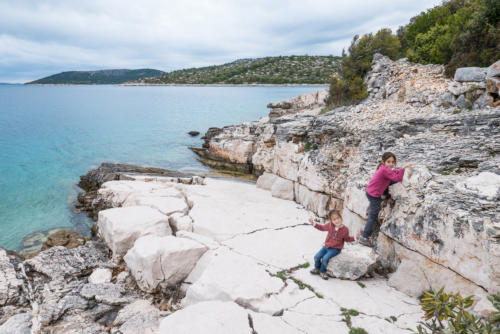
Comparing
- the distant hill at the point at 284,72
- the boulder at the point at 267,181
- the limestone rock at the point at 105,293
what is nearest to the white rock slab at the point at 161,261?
the limestone rock at the point at 105,293

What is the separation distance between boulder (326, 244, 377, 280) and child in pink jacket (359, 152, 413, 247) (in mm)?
708

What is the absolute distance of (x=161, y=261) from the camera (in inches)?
283

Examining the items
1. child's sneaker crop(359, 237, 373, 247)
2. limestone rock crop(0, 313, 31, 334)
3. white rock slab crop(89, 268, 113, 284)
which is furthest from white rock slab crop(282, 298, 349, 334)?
limestone rock crop(0, 313, 31, 334)

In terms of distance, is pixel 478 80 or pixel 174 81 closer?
pixel 478 80

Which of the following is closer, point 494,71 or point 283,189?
point 494,71

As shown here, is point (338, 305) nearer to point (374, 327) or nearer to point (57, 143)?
point (374, 327)

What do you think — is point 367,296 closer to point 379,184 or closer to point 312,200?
point 379,184

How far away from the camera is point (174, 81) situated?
475ft

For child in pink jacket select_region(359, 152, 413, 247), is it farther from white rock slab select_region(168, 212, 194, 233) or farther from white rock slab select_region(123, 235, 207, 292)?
white rock slab select_region(168, 212, 194, 233)

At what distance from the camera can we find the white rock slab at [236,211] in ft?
30.3

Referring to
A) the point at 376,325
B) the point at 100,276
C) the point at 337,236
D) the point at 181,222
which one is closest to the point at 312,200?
the point at 337,236

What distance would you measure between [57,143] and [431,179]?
33838mm

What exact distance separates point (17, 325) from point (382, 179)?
30.4ft

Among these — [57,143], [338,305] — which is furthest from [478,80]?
[57,143]
